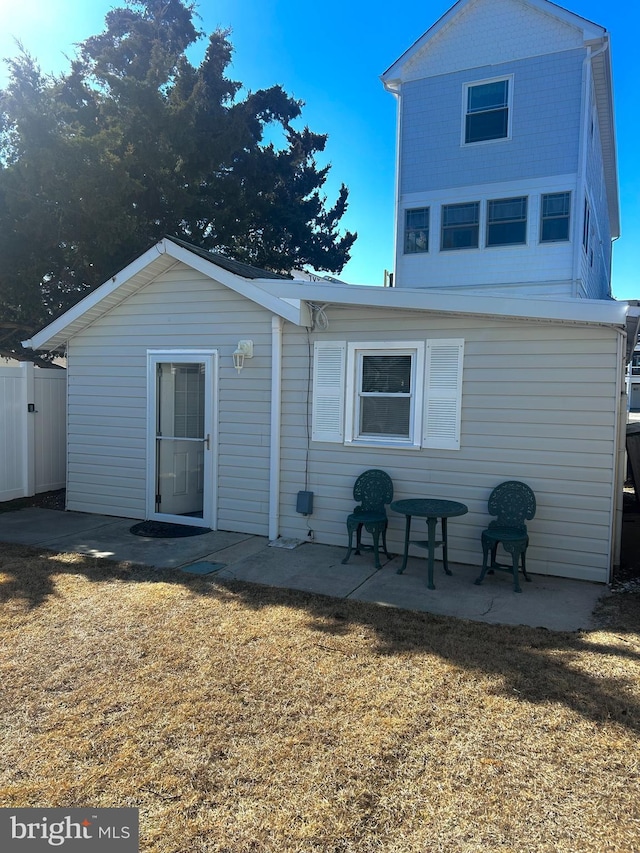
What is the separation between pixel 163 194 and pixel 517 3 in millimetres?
8241

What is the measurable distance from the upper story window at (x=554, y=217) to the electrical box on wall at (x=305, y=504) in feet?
27.2

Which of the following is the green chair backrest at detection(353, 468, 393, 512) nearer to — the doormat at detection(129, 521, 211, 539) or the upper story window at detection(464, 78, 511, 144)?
the doormat at detection(129, 521, 211, 539)

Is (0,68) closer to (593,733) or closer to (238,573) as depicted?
(238,573)

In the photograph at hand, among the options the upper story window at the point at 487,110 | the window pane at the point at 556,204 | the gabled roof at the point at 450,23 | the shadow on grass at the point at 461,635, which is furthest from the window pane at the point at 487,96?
the shadow on grass at the point at 461,635

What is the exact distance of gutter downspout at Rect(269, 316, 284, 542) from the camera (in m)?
6.69

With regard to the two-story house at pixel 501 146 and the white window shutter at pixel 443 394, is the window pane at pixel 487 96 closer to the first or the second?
the two-story house at pixel 501 146

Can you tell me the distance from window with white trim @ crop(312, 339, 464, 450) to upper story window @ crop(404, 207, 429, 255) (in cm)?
750

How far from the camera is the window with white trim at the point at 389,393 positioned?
19.5ft

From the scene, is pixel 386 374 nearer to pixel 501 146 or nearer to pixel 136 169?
pixel 501 146

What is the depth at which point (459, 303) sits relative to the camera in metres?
5.56

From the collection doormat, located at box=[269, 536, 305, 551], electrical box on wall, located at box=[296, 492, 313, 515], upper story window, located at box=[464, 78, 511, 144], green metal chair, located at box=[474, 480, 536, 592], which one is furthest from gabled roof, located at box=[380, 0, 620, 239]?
doormat, located at box=[269, 536, 305, 551]

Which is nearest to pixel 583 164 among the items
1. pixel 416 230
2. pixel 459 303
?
pixel 416 230

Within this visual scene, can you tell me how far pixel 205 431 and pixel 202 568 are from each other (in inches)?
78.8

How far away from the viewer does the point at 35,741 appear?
2816 millimetres
